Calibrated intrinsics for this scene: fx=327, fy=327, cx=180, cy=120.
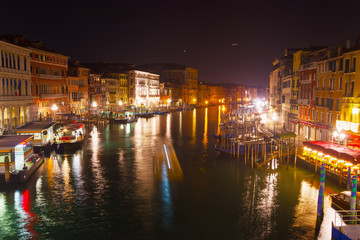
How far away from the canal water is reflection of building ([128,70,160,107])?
6006 cm

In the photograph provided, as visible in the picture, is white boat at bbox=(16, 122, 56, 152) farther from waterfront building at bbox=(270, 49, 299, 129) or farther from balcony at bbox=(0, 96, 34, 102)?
waterfront building at bbox=(270, 49, 299, 129)

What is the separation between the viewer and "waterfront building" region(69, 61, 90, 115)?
57.6 m

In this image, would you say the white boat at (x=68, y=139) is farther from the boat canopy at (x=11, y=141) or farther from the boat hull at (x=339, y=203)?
the boat hull at (x=339, y=203)

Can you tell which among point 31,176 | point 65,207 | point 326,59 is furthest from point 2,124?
point 326,59

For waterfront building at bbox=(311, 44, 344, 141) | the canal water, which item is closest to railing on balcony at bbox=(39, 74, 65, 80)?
the canal water

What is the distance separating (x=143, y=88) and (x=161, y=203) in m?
76.1

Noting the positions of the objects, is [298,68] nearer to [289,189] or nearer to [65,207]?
[289,189]

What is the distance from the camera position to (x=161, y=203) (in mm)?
17203

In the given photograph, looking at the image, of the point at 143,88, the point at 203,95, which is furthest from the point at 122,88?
the point at 203,95

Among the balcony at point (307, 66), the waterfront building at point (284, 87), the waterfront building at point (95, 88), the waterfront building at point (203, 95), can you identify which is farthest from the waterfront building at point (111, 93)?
the waterfront building at point (203, 95)

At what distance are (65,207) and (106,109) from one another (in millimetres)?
55365

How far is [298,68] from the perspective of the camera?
3819cm

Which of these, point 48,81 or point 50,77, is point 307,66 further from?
point 48,81

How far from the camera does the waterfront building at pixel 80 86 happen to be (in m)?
57.6
